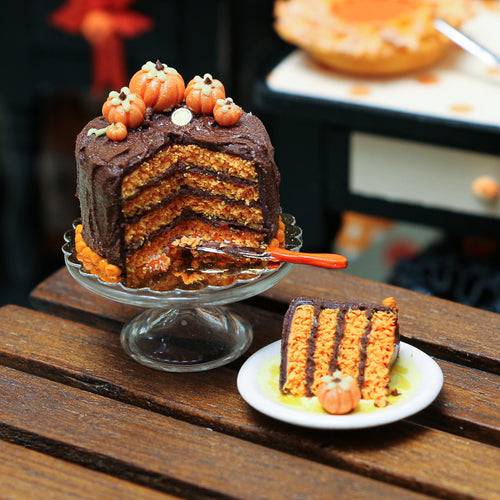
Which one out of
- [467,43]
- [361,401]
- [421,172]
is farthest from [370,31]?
[361,401]

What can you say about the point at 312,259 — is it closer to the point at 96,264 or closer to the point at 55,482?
the point at 96,264

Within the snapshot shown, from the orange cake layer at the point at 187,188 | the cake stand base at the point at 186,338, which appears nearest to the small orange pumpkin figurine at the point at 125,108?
the orange cake layer at the point at 187,188

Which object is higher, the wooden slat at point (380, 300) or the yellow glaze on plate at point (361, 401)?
the yellow glaze on plate at point (361, 401)

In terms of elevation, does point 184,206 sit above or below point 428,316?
above

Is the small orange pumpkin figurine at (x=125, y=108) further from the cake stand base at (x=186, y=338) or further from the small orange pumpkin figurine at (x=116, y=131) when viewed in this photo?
the cake stand base at (x=186, y=338)

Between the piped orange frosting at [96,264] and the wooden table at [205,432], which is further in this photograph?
the piped orange frosting at [96,264]

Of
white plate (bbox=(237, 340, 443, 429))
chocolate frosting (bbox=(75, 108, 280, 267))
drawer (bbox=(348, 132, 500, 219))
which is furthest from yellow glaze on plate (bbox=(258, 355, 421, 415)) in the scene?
drawer (bbox=(348, 132, 500, 219))

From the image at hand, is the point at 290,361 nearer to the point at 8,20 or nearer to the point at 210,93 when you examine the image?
the point at 210,93

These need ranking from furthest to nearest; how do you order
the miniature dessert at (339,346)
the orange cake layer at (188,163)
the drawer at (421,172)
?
the drawer at (421,172), the orange cake layer at (188,163), the miniature dessert at (339,346)

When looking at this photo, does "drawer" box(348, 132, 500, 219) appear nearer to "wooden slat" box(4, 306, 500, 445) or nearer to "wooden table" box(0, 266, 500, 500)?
"wooden table" box(0, 266, 500, 500)
